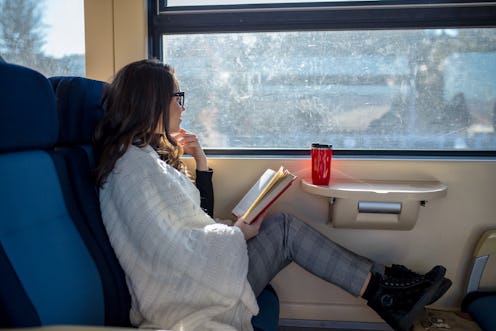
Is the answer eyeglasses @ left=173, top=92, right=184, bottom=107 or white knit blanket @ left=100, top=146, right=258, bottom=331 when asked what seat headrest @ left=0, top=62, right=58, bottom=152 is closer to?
white knit blanket @ left=100, top=146, right=258, bottom=331

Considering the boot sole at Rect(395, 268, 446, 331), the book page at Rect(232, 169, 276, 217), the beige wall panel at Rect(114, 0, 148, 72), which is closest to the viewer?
the boot sole at Rect(395, 268, 446, 331)

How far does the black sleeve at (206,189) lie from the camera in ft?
5.63

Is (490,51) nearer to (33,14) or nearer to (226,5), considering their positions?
(226,5)

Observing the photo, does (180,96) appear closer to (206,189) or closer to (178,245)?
(206,189)

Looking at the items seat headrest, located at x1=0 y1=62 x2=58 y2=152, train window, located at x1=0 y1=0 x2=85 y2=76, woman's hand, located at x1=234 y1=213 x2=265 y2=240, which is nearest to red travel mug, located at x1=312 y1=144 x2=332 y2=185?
woman's hand, located at x1=234 y1=213 x2=265 y2=240

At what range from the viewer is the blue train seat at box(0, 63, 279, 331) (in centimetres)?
90

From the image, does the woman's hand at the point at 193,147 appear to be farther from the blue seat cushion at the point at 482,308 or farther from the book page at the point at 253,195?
the blue seat cushion at the point at 482,308

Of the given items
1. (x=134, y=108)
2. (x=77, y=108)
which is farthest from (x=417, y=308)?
(x=77, y=108)

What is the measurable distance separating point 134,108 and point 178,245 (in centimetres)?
46

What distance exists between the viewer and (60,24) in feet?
6.38

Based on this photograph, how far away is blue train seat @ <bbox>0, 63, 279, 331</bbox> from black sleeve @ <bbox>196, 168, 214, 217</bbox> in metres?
0.52

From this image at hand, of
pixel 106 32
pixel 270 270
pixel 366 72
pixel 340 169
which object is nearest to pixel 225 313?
pixel 270 270

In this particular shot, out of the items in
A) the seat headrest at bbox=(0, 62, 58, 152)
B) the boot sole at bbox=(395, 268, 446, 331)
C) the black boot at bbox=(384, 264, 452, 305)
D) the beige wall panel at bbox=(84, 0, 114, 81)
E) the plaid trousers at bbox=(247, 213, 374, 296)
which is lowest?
the boot sole at bbox=(395, 268, 446, 331)

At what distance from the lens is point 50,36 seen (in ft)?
6.38
